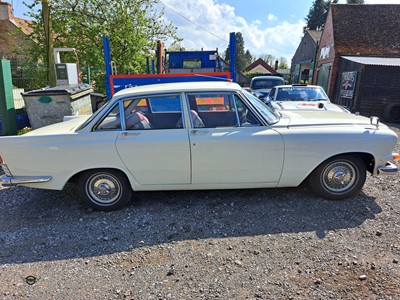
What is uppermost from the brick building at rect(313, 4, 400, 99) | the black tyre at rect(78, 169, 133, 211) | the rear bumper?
the brick building at rect(313, 4, 400, 99)

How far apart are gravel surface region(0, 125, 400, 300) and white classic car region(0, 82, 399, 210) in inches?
12.6

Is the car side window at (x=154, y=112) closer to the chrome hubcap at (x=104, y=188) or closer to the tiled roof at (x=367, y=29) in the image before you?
the chrome hubcap at (x=104, y=188)

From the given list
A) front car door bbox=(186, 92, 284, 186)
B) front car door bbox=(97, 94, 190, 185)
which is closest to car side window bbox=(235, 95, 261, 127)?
front car door bbox=(186, 92, 284, 186)

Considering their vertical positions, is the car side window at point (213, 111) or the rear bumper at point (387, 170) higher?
the car side window at point (213, 111)

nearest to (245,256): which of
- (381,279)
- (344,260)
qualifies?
(344,260)

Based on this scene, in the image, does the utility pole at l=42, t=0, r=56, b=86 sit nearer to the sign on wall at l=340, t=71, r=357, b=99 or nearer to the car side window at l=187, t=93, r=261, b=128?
the car side window at l=187, t=93, r=261, b=128

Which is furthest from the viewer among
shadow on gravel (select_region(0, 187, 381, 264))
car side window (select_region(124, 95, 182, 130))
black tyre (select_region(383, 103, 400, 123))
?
black tyre (select_region(383, 103, 400, 123))

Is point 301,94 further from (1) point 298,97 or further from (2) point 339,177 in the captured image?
(2) point 339,177

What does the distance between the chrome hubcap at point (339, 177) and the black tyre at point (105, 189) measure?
2555 millimetres

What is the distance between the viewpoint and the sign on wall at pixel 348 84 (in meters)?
13.2

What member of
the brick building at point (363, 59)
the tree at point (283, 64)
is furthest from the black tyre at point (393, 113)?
the tree at point (283, 64)

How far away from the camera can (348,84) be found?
13.8m

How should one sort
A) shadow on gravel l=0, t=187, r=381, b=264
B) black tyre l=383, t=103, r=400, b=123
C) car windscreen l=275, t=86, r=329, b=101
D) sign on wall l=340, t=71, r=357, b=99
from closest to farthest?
shadow on gravel l=0, t=187, r=381, b=264, car windscreen l=275, t=86, r=329, b=101, black tyre l=383, t=103, r=400, b=123, sign on wall l=340, t=71, r=357, b=99

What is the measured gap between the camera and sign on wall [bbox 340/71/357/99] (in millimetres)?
13195
